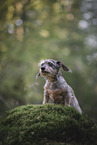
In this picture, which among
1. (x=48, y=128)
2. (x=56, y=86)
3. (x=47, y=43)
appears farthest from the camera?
(x=47, y=43)

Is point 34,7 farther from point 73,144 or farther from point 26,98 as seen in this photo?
point 73,144

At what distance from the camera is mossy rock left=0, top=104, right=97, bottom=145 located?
3174mm

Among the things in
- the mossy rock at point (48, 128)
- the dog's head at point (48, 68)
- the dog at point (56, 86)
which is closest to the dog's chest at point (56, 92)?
the dog at point (56, 86)

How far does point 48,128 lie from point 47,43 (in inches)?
422

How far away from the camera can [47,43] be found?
13305mm

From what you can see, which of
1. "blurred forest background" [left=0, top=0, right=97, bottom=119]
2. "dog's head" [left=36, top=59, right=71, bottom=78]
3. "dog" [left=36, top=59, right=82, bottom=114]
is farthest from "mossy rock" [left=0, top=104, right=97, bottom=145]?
Answer: "blurred forest background" [left=0, top=0, right=97, bottom=119]

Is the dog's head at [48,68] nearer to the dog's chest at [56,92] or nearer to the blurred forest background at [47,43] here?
the dog's chest at [56,92]

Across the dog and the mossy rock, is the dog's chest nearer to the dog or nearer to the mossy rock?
the dog

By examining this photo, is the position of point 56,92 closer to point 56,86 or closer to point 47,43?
point 56,86

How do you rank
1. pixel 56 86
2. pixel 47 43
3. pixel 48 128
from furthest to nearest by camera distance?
pixel 47 43 < pixel 56 86 < pixel 48 128

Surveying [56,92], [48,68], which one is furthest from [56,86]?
[48,68]

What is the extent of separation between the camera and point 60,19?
13406 millimetres

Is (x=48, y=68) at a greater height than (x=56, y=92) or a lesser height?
greater

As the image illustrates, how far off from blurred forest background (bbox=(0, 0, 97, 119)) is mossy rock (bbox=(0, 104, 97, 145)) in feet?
23.8
